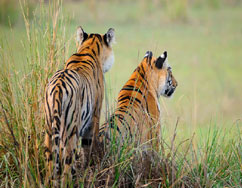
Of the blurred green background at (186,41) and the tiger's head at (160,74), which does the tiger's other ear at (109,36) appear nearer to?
the tiger's head at (160,74)

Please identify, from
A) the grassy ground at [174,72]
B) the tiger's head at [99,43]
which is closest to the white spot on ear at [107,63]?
the tiger's head at [99,43]

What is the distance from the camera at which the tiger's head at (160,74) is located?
3.30 meters

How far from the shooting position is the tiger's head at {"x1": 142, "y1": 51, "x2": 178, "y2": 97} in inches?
130

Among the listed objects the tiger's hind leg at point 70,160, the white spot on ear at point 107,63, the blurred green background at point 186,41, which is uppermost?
the blurred green background at point 186,41

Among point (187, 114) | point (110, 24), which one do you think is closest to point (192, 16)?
point (110, 24)

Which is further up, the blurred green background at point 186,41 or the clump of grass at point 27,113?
the blurred green background at point 186,41

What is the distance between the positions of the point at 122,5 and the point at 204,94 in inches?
348

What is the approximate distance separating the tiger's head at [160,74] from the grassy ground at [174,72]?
0.15 m

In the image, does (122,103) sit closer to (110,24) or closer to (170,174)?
(170,174)

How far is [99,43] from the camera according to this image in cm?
303

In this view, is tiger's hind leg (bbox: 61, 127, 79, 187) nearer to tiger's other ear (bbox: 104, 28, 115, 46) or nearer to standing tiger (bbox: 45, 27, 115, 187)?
standing tiger (bbox: 45, 27, 115, 187)

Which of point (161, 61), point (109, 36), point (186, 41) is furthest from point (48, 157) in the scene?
point (186, 41)

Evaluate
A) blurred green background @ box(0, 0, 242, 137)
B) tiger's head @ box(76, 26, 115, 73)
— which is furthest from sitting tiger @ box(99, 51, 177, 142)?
blurred green background @ box(0, 0, 242, 137)

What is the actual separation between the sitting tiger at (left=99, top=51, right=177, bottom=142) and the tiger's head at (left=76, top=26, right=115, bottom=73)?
0.75ft
